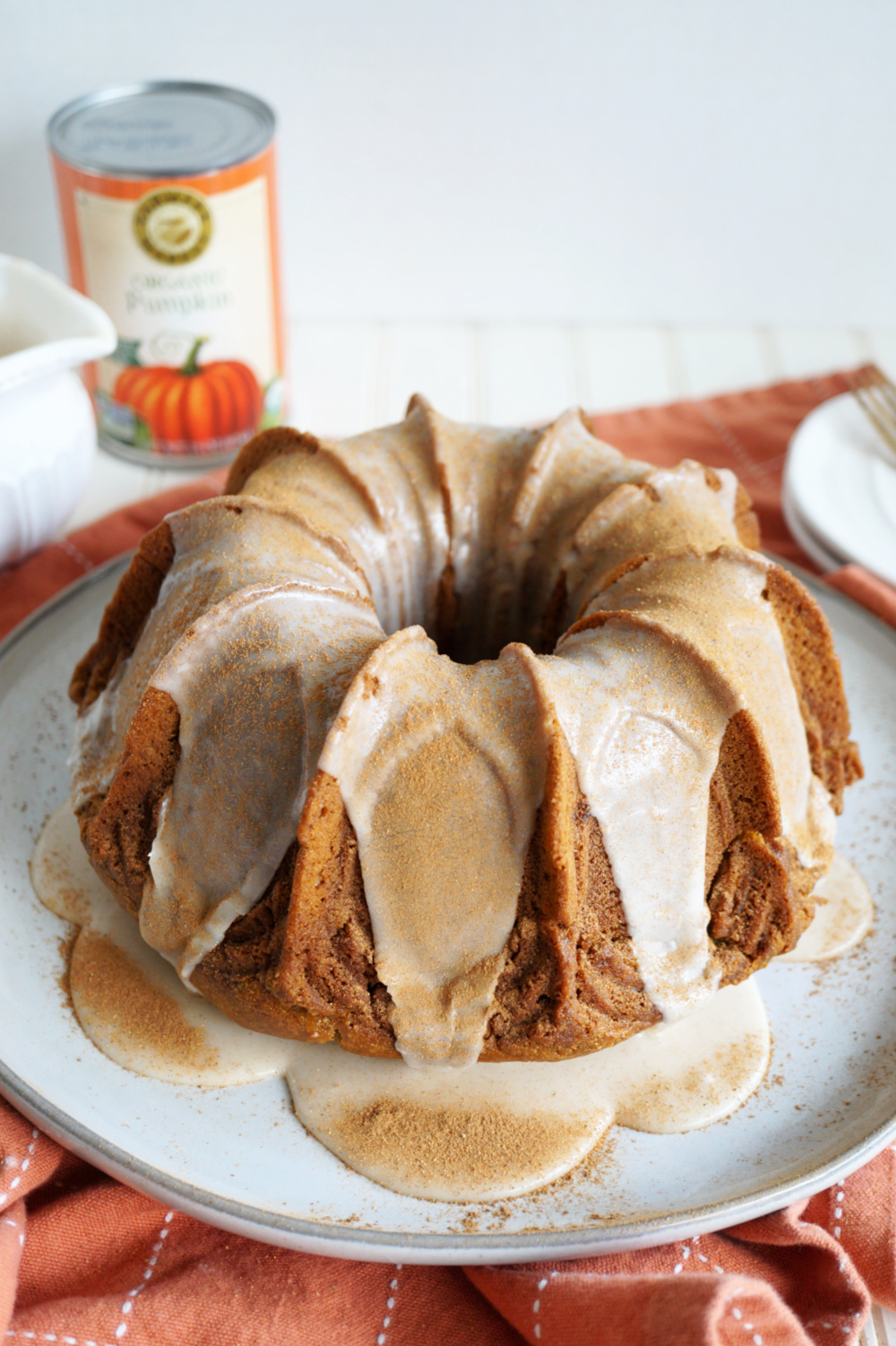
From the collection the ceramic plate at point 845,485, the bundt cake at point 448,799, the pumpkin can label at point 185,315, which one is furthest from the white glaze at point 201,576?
the ceramic plate at point 845,485

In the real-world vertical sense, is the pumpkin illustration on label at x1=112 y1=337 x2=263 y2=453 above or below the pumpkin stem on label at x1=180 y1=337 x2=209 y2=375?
below

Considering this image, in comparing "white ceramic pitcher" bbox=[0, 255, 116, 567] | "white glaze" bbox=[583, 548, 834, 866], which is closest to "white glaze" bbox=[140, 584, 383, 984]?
"white glaze" bbox=[583, 548, 834, 866]

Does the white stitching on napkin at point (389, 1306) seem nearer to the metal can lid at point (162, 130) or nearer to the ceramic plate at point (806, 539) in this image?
the ceramic plate at point (806, 539)

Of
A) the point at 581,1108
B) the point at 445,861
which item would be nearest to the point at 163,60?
the point at 445,861

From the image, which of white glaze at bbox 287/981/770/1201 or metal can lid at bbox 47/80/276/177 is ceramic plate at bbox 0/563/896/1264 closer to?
white glaze at bbox 287/981/770/1201

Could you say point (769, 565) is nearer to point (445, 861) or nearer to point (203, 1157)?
point (445, 861)

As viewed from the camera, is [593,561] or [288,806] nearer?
[288,806]
